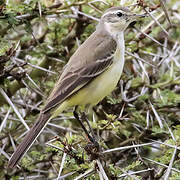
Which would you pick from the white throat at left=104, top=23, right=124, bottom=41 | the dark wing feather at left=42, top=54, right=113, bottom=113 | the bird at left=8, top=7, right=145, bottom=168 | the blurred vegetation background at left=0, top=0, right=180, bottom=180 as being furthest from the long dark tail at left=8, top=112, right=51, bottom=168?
the white throat at left=104, top=23, right=124, bottom=41

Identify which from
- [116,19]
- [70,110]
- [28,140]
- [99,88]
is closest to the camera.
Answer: [28,140]

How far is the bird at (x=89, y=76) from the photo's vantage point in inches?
113

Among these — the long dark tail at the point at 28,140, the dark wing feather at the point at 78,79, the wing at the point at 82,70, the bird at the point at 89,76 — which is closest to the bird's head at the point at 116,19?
the bird at the point at 89,76

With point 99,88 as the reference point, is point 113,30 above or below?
above

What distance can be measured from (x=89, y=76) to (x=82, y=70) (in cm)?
8

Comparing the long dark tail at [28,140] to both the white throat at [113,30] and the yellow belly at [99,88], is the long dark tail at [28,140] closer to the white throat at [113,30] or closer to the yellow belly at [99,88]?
the yellow belly at [99,88]

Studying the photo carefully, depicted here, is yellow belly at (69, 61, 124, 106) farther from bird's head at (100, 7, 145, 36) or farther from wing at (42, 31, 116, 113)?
bird's head at (100, 7, 145, 36)

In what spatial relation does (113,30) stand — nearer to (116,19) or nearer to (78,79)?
(116,19)

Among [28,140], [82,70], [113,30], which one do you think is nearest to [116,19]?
[113,30]

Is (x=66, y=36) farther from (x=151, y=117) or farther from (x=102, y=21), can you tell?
(x=151, y=117)

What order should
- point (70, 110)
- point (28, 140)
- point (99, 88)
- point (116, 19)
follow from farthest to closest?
point (70, 110)
point (116, 19)
point (99, 88)
point (28, 140)

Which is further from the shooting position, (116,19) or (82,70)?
(116,19)

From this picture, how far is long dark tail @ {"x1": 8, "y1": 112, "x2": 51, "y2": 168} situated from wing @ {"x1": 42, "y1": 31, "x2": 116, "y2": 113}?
2.4 inches

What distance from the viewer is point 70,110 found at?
3.62 metres
